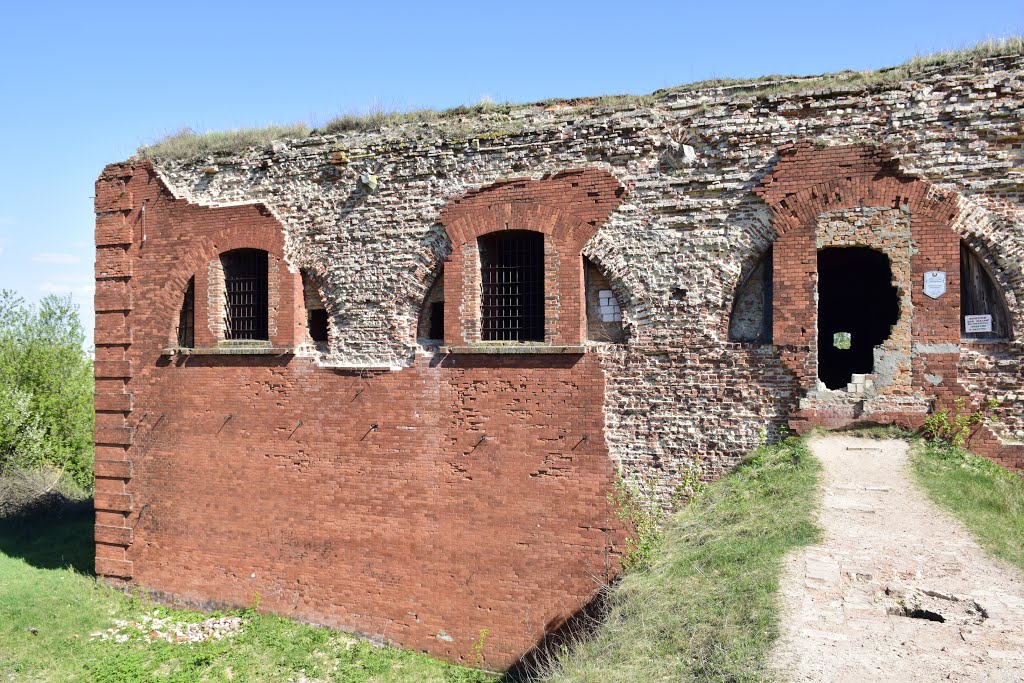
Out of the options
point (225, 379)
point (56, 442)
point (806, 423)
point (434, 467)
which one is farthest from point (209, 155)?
point (56, 442)

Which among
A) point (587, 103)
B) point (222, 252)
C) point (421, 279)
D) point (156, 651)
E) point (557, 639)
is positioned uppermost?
point (587, 103)

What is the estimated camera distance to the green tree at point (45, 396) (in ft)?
58.4

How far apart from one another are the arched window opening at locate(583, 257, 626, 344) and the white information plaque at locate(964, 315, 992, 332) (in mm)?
3686

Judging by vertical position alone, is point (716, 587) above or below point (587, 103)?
below

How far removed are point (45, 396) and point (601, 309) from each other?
16.8 metres

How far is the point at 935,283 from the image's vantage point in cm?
748

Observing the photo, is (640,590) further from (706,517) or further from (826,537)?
(826,537)

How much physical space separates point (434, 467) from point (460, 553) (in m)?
1.11

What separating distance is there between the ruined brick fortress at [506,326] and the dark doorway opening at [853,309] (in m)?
0.51

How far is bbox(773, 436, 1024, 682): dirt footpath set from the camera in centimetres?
448

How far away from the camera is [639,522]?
320 inches

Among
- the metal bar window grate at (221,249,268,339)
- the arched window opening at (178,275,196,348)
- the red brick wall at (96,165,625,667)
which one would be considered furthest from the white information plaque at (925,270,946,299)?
the arched window opening at (178,275,196,348)

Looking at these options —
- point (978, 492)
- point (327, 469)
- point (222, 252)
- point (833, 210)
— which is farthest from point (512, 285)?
point (978, 492)

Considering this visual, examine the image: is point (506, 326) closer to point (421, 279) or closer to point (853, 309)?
point (421, 279)
